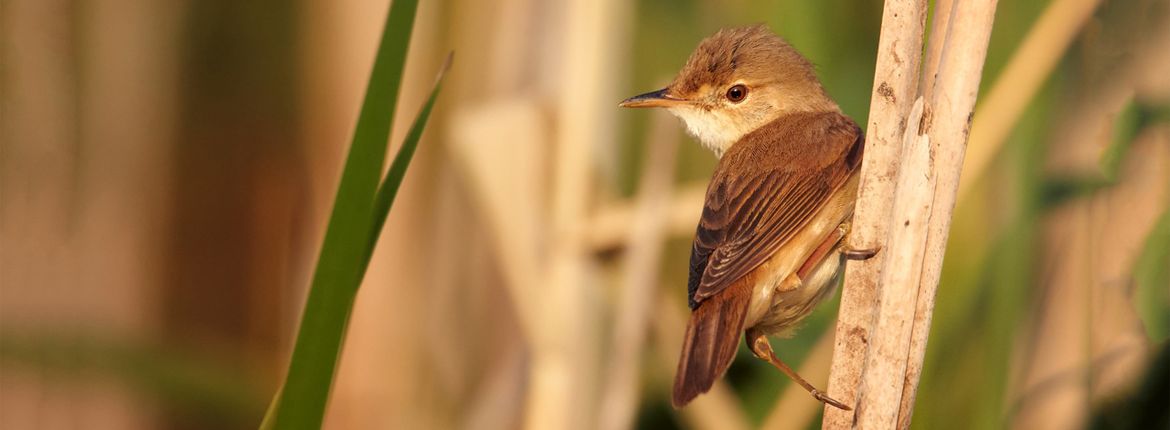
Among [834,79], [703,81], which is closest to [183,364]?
[703,81]

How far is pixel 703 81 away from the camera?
2422 millimetres

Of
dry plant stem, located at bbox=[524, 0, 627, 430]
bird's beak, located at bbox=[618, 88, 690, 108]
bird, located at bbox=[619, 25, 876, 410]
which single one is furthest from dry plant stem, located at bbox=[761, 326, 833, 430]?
bird's beak, located at bbox=[618, 88, 690, 108]

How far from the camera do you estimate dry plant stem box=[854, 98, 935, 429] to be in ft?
4.93

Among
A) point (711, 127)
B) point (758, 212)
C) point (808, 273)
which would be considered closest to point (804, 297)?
point (808, 273)

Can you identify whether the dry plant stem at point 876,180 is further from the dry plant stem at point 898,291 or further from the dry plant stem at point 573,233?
the dry plant stem at point 573,233

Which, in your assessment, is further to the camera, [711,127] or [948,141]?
[711,127]

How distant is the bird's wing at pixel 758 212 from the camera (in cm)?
201

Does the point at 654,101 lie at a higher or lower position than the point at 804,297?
higher

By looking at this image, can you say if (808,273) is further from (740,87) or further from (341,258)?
(341,258)

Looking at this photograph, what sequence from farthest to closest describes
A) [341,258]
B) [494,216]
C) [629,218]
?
[494,216] < [629,218] < [341,258]

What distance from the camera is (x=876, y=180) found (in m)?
1.65

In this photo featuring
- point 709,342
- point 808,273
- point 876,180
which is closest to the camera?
point 876,180

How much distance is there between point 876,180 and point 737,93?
84 cm

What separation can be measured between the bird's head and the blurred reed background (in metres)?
0.07
